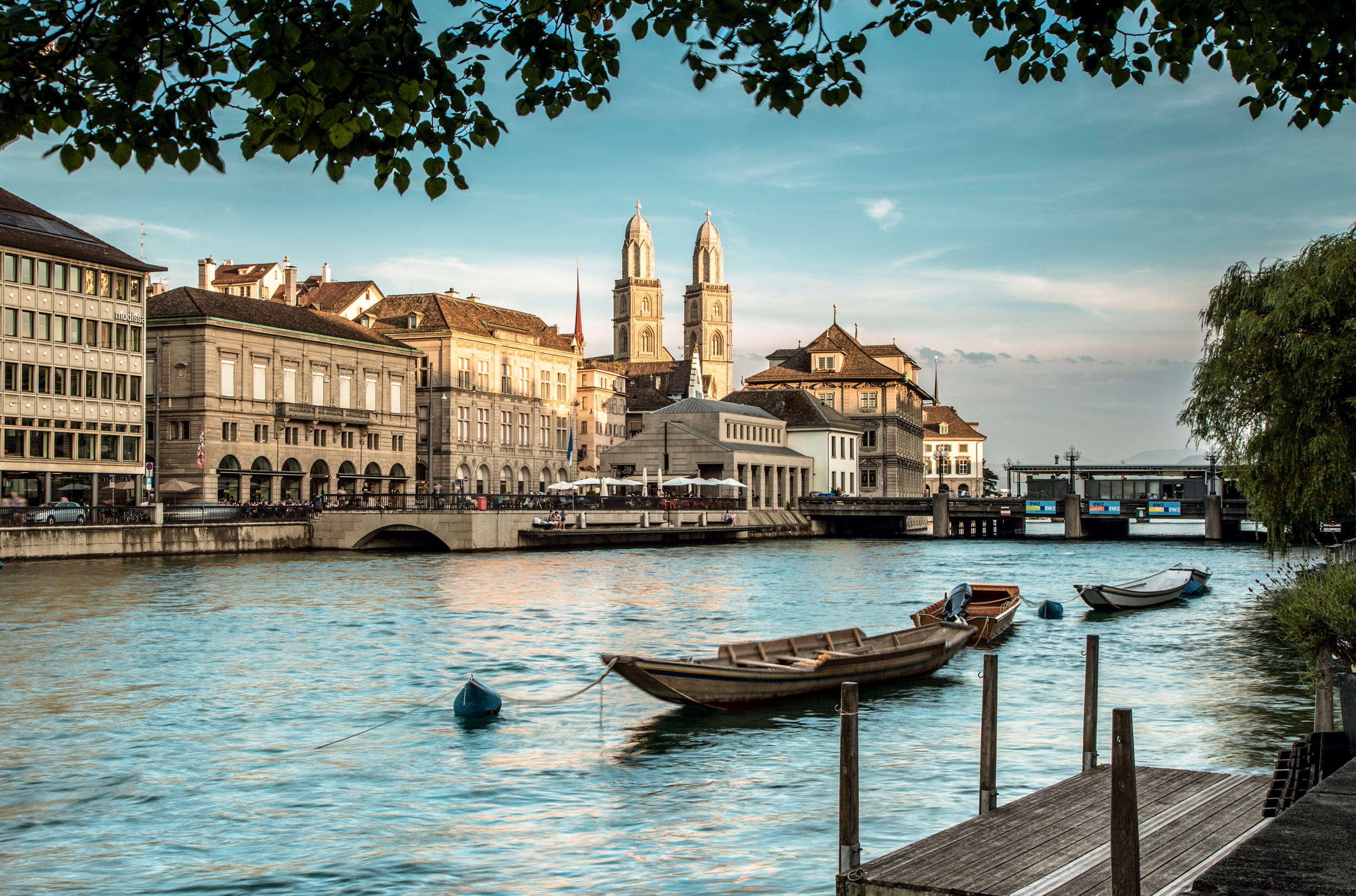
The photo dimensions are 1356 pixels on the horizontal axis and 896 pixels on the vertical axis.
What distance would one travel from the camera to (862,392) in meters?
136

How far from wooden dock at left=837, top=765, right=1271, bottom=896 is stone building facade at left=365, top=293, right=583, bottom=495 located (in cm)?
8715

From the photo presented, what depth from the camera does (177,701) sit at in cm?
2277

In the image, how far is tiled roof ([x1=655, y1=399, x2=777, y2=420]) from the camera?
106 metres

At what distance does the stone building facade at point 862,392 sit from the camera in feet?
441

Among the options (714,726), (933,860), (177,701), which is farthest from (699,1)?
(177,701)

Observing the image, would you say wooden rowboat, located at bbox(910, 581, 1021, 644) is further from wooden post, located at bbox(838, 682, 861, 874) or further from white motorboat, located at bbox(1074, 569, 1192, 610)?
wooden post, located at bbox(838, 682, 861, 874)

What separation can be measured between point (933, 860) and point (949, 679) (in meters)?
15.8

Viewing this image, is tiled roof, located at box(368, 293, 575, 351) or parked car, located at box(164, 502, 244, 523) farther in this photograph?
tiled roof, located at box(368, 293, 575, 351)

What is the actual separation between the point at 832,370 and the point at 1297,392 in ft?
344

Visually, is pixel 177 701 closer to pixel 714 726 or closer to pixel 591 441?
pixel 714 726

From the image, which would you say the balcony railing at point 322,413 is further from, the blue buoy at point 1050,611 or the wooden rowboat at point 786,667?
the wooden rowboat at point 786,667

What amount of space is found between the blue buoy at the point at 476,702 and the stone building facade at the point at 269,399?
57828mm

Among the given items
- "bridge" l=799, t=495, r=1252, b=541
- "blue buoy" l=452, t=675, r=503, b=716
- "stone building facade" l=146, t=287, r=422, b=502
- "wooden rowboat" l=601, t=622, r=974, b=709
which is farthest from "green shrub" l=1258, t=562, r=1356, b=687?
"bridge" l=799, t=495, r=1252, b=541

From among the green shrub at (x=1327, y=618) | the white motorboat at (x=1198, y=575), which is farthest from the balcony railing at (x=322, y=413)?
the green shrub at (x=1327, y=618)
